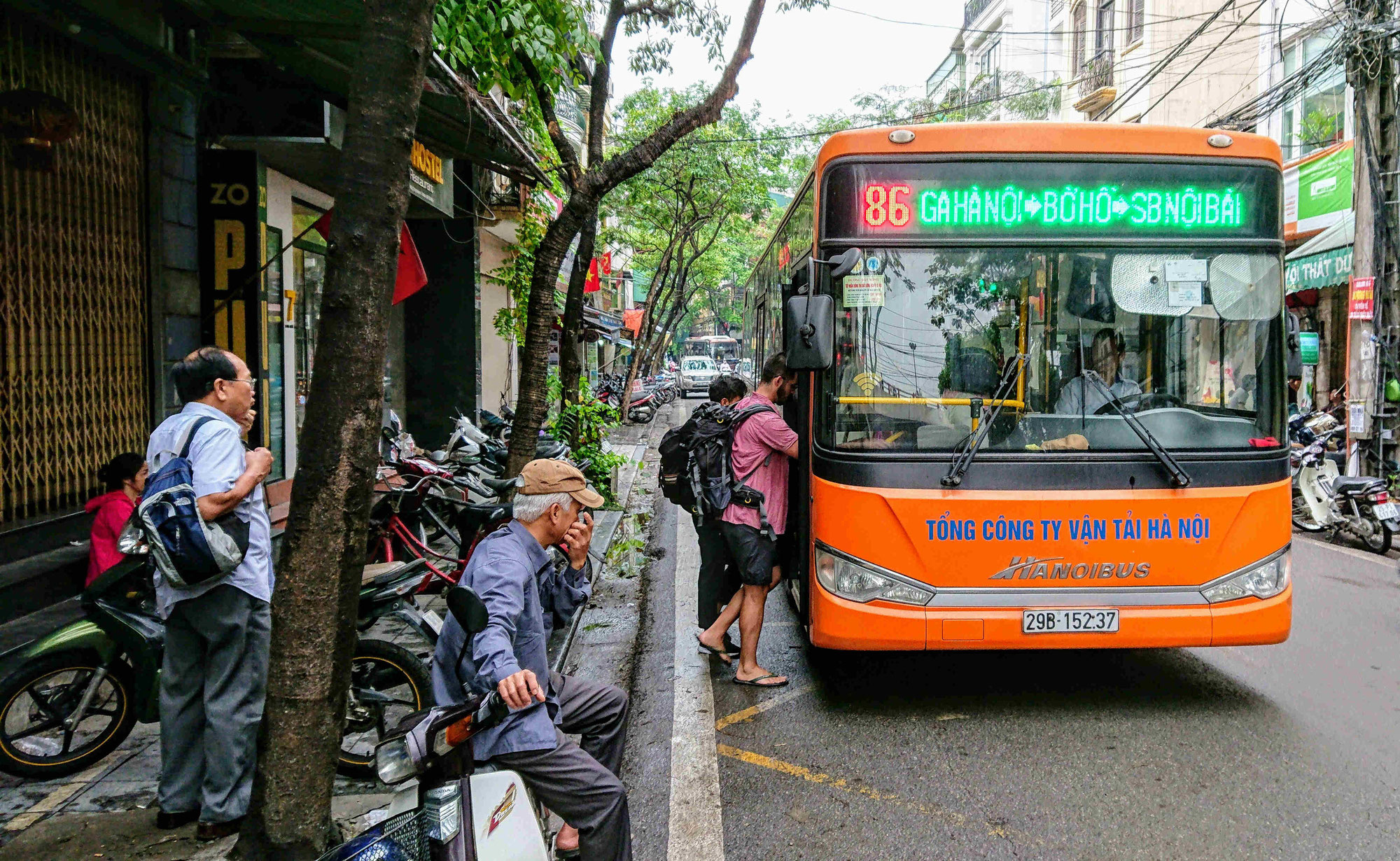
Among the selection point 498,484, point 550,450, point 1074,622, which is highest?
point 550,450

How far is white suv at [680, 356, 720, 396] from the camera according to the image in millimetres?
42463

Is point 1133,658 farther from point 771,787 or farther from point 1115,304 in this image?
point 771,787

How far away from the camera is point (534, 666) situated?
2.93 meters

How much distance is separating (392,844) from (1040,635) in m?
3.20

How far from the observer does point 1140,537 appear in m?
4.62

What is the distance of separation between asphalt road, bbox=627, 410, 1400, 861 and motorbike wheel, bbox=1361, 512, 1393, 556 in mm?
3297

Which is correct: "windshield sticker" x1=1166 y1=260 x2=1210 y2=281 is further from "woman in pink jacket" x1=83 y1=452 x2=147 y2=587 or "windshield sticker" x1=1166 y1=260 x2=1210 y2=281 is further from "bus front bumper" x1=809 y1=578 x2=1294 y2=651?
"woman in pink jacket" x1=83 y1=452 x2=147 y2=587

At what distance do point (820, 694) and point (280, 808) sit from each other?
306 cm

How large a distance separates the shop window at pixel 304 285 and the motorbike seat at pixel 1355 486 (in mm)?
10294

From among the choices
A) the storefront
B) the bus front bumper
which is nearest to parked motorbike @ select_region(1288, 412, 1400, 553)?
the storefront

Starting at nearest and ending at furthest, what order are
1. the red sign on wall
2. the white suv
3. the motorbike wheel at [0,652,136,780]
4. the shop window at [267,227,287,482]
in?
the motorbike wheel at [0,652,136,780] → the shop window at [267,227,287,482] → the red sign on wall → the white suv

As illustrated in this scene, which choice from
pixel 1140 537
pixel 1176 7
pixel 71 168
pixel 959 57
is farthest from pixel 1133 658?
pixel 959 57

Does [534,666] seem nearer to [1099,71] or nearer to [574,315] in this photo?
[574,315]

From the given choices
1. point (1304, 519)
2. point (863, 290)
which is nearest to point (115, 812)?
point (863, 290)
